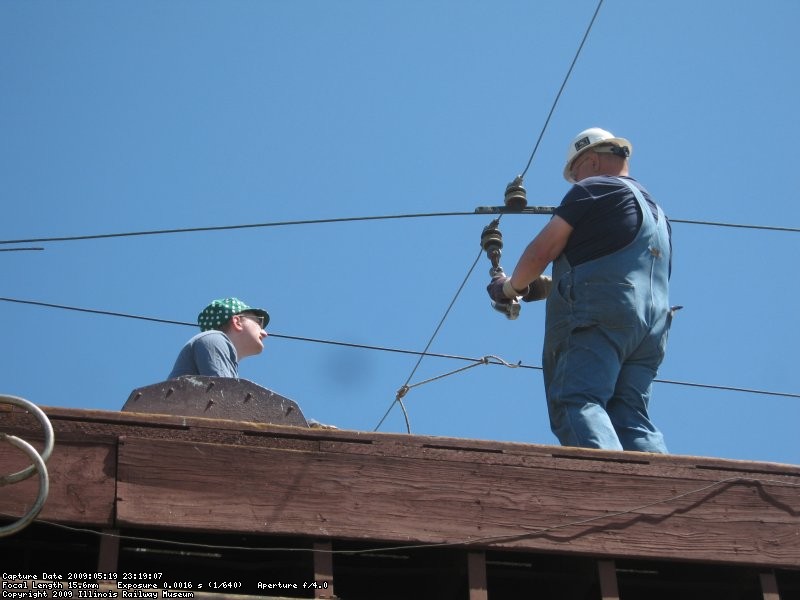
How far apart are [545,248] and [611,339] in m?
0.46

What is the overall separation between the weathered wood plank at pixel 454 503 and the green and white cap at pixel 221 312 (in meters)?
2.33

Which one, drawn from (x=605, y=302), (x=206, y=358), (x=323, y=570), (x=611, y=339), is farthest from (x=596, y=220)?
(x=323, y=570)

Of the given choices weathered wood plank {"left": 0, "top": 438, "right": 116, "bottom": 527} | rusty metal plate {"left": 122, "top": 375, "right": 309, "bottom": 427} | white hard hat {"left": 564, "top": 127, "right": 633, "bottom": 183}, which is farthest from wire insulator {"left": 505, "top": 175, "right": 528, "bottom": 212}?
weathered wood plank {"left": 0, "top": 438, "right": 116, "bottom": 527}

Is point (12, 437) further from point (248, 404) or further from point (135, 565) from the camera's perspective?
point (248, 404)

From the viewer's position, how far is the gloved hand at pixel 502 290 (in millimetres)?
5922

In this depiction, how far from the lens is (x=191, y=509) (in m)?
4.23

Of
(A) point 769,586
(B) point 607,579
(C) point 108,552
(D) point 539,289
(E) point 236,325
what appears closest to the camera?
(C) point 108,552

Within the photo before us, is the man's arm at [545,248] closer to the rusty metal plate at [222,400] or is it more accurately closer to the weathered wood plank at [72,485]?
the rusty metal plate at [222,400]

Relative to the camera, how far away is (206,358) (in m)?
5.98

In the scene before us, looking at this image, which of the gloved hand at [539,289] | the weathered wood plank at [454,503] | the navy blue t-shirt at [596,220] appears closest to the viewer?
the weathered wood plank at [454,503]

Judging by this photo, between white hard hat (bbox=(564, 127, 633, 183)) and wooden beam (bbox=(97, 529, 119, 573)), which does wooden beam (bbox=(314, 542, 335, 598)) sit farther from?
white hard hat (bbox=(564, 127, 633, 183))

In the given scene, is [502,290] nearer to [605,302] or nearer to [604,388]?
[605,302]

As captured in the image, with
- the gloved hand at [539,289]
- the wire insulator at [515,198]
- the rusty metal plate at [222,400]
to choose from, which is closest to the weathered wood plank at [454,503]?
the rusty metal plate at [222,400]

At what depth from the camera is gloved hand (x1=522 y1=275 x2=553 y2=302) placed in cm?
612
